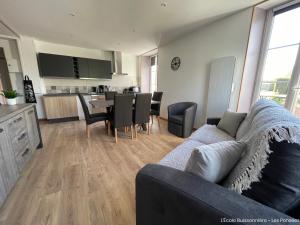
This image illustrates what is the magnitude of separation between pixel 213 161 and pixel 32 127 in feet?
8.75

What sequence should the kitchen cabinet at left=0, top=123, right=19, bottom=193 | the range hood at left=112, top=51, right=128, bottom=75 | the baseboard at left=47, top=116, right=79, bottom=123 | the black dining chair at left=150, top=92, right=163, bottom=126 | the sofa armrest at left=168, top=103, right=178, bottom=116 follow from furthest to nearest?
the range hood at left=112, top=51, right=128, bottom=75, the baseboard at left=47, top=116, right=79, bottom=123, the black dining chair at left=150, top=92, right=163, bottom=126, the sofa armrest at left=168, top=103, right=178, bottom=116, the kitchen cabinet at left=0, top=123, right=19, bottom=193

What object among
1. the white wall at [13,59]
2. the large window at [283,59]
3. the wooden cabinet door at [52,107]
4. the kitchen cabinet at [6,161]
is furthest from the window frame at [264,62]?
the white wall at [13,59]

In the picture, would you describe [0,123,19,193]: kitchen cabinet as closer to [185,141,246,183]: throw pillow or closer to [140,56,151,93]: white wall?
[185,141,246,183]: throw pillow

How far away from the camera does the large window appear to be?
1.97 m

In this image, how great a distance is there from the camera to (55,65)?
4.11 meters

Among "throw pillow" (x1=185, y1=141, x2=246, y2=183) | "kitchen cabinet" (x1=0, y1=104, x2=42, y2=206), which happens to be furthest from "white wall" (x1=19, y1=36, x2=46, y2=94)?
"throw pillow" (x1=185, y1=141, x2=246, y2=183)

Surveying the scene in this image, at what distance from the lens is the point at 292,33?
6.52 feet

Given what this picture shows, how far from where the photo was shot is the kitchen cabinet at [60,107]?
4.00 meters

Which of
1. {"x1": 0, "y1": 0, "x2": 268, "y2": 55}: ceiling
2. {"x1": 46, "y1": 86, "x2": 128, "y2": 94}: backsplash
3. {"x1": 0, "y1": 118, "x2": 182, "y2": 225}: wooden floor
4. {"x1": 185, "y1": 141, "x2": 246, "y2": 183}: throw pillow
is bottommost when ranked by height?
{"x1": 0, "y1": 118, "x2": 182, "y2": 225}: wooden floor

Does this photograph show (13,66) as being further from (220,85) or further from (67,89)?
(220,85)

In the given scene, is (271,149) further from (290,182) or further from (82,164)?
(82,164)

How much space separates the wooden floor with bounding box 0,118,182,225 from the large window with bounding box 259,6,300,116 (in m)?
1.89

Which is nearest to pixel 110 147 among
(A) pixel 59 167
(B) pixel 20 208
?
(A) pixel 59 167

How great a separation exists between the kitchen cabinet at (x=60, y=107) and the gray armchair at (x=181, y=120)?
10.3 ft
